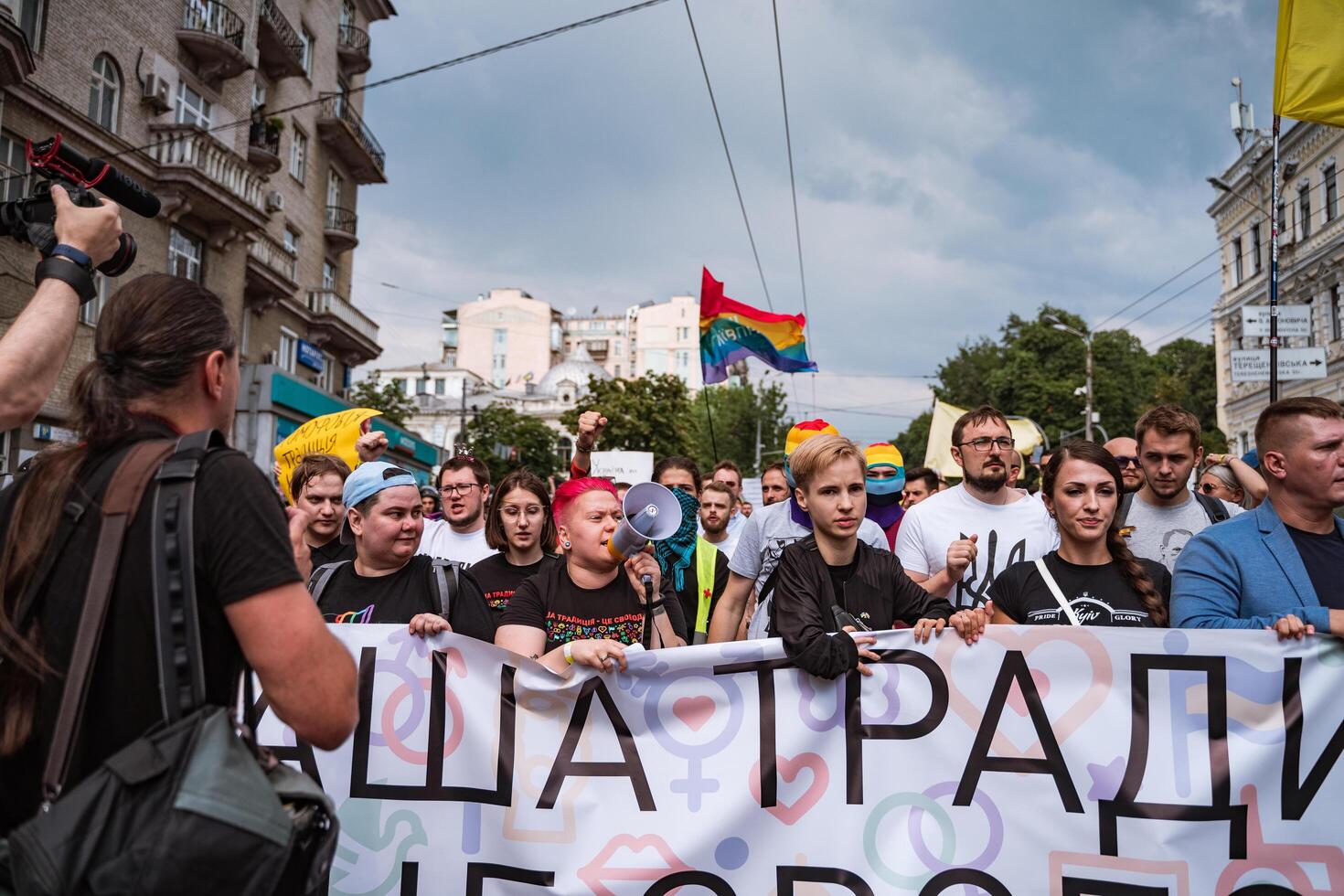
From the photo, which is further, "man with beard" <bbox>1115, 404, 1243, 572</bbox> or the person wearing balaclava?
the person wearing balaclava

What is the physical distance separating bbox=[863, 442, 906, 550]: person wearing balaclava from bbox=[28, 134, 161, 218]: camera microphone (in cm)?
386

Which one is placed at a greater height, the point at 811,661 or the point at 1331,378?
the point at 1331,378

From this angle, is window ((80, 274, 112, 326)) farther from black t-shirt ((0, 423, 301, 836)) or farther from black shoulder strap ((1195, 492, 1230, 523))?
black t-shirt ((0, 423, 301, 836))

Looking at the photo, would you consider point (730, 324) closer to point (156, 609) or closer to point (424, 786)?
point (424, 786)

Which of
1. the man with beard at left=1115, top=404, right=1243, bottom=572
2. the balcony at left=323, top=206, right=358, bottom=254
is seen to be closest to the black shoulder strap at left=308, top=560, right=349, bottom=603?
the man with beard at left=1115, top=404, right=1243, bottom=572

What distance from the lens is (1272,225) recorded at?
33.7 ft

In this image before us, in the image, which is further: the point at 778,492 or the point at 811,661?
the point at 778,492

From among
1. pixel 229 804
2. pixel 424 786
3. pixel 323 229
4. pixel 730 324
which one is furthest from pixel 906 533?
pixel 323 229

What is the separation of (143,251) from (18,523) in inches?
746

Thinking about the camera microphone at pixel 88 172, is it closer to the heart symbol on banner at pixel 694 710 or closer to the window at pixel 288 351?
the heart symbol on banner at pixel 694 710

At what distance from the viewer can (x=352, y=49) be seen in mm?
28156

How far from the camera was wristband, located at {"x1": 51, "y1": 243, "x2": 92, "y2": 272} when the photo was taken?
2.03 metres

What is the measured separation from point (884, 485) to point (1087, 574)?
77.3 inches

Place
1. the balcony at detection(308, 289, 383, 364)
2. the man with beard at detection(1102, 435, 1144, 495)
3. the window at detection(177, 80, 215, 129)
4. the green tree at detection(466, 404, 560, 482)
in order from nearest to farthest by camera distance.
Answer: the man with beard at detection(1102, 435, 1144, 495)
the window at detection(177, 80, 215, 129)
the balcony at detection(308, 289, 383, 364)
the green tree at detection(466, 404, 560, 482)
